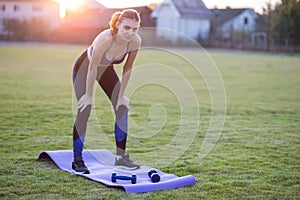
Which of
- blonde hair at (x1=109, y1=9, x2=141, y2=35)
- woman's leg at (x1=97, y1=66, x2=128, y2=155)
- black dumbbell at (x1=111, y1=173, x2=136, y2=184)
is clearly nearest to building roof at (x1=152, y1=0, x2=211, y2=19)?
woman's leg at (x1=97, y1=66, x2=128, y2=155)

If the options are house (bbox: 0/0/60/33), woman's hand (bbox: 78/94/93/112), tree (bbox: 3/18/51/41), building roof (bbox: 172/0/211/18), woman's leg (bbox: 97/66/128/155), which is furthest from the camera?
house (bbox: 0/0/60/33)

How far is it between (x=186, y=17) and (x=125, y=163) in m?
29.4

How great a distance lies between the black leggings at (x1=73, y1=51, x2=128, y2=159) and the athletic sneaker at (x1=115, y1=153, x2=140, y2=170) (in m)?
0.12

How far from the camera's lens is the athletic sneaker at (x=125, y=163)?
18.7 ft

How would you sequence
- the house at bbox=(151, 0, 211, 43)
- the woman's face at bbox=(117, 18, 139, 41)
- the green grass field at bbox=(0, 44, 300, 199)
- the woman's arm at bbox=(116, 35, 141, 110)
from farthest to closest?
the house at bbox=(151, 0, 211, 43) < the woman's arm at bbox=(116, 35, 141, 110) < the woman's face at bbox=(117, 18, 139, 41) < the green grass field at bbox=(0, 44, 300, 199)

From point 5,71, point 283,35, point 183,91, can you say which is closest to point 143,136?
point 183,91

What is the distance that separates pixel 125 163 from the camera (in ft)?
18.9

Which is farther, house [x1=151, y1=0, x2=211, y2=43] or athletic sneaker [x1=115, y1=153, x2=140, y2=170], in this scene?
house [x1=151, y1=0, x2=211, y2=43]

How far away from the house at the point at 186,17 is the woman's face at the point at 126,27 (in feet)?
93.6

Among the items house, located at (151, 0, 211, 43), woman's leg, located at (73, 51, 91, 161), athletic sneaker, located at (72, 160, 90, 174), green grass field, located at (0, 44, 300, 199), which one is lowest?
green grass field, located at (0, 44, 300, 199)

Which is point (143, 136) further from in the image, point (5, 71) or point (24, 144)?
point (5, 71)

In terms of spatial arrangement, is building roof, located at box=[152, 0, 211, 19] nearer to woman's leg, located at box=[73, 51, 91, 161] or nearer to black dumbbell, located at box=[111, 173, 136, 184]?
woman's leg, located at box=[73, 51, 91, 161]

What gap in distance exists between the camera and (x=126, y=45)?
17.7 feet

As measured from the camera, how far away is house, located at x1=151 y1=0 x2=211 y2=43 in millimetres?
34875
